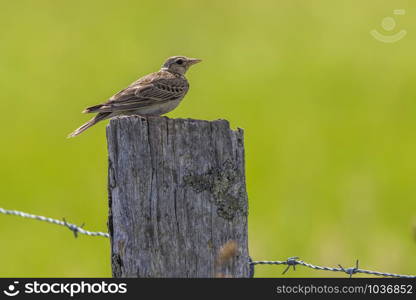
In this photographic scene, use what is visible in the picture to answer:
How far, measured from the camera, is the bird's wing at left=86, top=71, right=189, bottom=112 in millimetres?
9516

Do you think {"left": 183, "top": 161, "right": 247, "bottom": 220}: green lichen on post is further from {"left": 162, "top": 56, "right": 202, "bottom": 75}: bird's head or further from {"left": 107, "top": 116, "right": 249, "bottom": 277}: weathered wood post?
{"left": 162, "top": 56, "right": 202, "bottom": 75}: bird's head

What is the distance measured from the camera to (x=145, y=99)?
977 cm

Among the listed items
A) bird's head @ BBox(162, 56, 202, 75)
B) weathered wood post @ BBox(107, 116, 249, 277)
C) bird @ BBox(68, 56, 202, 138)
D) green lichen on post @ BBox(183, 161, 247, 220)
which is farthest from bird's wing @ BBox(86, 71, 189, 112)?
green lichen on post @ BBox(183, 161, 247, 220)

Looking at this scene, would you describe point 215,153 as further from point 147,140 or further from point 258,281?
point 258,281

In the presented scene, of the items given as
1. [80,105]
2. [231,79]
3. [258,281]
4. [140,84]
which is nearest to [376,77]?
[231,79]

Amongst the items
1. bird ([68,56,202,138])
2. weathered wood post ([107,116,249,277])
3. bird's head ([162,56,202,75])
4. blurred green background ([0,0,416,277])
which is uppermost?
blurred green background ([0,0,416,277])

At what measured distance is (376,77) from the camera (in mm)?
24188

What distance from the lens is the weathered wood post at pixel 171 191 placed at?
20.6 feet

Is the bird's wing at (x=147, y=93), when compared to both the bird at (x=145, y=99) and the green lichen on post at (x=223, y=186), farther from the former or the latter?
the green lichen on post at (x=223, y=186)

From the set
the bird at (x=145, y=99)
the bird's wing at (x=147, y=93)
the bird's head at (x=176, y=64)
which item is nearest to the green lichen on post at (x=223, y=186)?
the bird at (x=145, y=99)

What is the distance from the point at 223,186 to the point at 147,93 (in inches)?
141

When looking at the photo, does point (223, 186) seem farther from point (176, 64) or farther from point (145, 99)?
point (176, 64)

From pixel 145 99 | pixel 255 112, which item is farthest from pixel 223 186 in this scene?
pixel 255 112

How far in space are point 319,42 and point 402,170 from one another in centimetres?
1041
